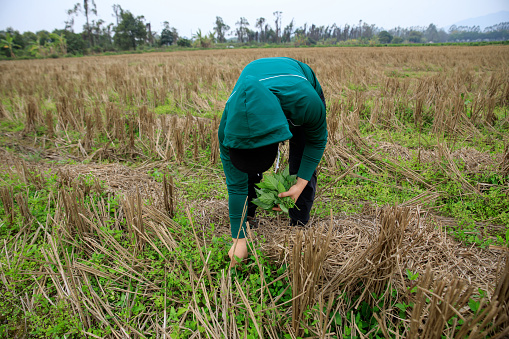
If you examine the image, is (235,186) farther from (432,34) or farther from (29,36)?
(432,34)

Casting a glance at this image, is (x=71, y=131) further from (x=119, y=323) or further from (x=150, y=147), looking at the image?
(x=119, y=323)

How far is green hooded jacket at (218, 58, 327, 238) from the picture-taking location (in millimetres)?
1040

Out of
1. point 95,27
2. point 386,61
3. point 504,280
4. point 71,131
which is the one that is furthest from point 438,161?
point 95,27

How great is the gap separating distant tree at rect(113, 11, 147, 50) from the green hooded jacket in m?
46.8

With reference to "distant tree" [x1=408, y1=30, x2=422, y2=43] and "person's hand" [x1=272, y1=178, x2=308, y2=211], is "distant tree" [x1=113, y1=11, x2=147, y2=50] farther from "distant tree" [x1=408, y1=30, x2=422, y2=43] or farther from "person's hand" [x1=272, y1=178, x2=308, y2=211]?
"distant tree" [x1=408, y1=30, x2=422, y2=43]

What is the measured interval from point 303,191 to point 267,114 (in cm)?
109

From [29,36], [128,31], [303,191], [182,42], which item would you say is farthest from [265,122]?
[29,36]

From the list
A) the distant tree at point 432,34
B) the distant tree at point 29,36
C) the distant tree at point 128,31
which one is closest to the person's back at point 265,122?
the distant tree at point 128,31

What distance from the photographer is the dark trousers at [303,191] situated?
6.25 ft

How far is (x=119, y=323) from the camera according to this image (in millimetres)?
1462

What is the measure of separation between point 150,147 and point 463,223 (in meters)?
3.67

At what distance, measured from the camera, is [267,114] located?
104 centimetres

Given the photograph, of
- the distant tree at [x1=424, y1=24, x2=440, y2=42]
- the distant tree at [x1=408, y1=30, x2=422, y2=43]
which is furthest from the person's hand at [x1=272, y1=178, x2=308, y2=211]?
the distant tree at [x1=424, y1=24, x2=440, y2=42]

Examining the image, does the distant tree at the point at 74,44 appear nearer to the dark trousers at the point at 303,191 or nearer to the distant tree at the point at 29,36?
the distant tree at the point at 29,36
